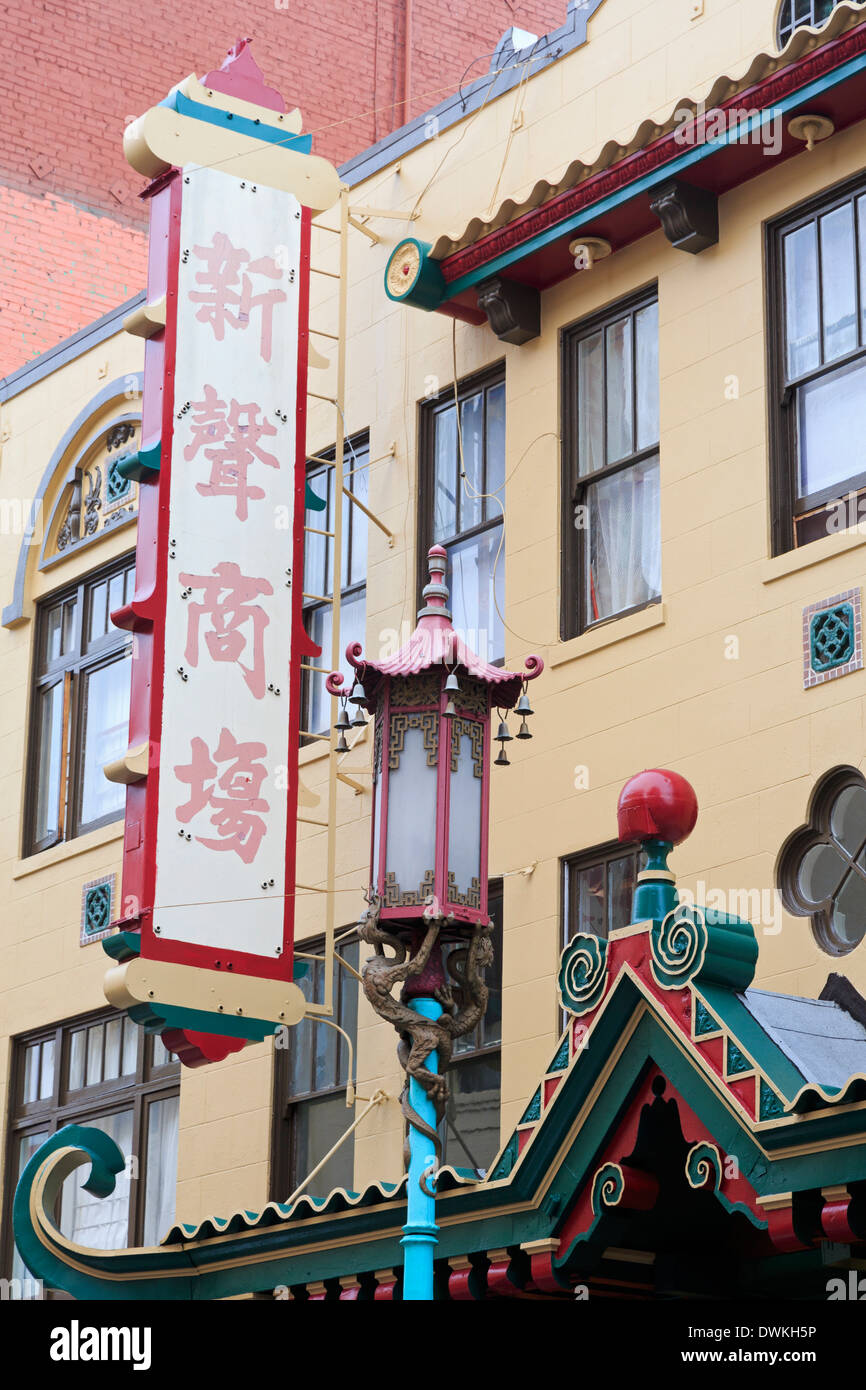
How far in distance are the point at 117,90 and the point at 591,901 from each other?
14.3 m

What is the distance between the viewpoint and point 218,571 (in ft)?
48.3

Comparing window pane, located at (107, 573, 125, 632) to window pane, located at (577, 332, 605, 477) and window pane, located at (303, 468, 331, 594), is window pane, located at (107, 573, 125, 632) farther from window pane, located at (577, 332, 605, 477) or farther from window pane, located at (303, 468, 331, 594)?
window pane, located at (577, 332, 605, 477)

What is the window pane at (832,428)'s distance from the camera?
43.1ft

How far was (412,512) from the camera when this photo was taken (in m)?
16.2

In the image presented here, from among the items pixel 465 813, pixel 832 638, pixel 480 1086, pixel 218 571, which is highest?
pixel 218 571

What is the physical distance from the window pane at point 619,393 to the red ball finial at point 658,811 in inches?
188

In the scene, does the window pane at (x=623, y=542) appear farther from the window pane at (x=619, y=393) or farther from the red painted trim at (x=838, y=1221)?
the red painted trim at (x=838, y=1221)

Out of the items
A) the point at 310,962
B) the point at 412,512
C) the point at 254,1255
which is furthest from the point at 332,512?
the point at 254,1255

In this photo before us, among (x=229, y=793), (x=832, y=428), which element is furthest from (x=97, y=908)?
(x=832, y=428)

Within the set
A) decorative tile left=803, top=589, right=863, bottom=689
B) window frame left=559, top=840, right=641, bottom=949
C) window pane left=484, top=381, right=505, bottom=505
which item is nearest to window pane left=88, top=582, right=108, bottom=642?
window pane left=484, top=381, right=505, bottom=505

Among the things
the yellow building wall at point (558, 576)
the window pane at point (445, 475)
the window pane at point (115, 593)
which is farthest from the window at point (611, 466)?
the window pane at point (115, 593)

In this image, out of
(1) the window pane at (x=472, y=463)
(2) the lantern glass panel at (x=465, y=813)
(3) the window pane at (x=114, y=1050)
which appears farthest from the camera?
(3) the window pane at (x=114, y=1050)

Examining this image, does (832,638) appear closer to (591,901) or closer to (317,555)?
(591,901)

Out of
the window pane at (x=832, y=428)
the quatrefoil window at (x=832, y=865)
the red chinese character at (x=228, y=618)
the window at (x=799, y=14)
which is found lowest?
the quatrefoil window at (x=832, y=865)
